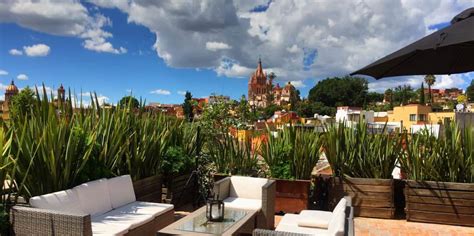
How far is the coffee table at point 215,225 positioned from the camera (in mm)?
2850

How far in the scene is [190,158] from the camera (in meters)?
5.42

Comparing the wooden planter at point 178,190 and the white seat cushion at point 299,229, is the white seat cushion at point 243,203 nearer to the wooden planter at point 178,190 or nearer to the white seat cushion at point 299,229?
the white seat cushion at point 299,229

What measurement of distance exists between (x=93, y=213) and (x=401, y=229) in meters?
3.27

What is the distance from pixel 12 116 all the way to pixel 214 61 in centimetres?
2935

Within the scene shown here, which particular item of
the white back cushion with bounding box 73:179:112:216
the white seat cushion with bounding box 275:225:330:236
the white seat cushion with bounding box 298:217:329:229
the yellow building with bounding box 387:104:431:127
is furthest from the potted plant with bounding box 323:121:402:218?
the yellow building with bounding box 387:104:431:127

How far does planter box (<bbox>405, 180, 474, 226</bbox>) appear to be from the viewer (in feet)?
14.3

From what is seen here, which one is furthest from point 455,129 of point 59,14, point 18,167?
point 59,14

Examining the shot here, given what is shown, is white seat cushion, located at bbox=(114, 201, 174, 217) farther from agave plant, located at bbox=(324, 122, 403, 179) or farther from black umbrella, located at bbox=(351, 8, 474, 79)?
agave plant, located at bbox=(324, 122, 403, 179)

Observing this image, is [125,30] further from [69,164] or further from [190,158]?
[69,164]

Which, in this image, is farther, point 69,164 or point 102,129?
point 102,129

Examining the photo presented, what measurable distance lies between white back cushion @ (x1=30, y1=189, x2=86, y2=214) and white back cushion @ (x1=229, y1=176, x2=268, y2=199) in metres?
1.79

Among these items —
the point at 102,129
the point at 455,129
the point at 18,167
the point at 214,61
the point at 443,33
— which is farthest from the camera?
the point at 214,61

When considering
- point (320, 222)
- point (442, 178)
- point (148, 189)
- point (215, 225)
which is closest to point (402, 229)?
point (442, 178)

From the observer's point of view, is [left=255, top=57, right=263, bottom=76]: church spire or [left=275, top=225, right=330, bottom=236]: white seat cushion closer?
[left=275, top=225, right=330, bottom=236]: white seat cushion
